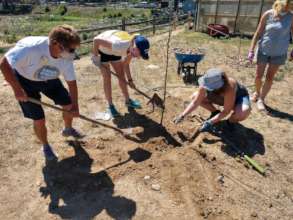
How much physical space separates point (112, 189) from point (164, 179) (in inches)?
24.8

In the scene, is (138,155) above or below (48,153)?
below

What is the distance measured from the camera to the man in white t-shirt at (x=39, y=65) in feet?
10.1

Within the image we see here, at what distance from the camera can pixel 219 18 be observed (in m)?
15.9

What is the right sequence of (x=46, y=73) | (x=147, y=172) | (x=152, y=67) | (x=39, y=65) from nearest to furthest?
(x=39, y=65) → (x=46, y=73) → (x=147, y=172) → (x=152, y=67)

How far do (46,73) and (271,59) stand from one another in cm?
367

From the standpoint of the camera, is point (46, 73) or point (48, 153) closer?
point (46, 73)

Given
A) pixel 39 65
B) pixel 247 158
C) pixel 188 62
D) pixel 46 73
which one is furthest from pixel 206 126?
pixel 188 62

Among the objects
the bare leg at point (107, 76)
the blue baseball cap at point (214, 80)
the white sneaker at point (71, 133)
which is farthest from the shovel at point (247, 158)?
the white sneaker at point (71, 133)

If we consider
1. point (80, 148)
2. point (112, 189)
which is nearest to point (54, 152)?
point (80, 148)

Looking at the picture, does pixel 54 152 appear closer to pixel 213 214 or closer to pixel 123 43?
pixel 123 43

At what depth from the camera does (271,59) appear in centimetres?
522

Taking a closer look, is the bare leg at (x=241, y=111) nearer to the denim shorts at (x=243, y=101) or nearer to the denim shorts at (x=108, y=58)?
the denim shorts at (x=243, y=101)

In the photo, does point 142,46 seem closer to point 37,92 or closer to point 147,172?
point 37,92

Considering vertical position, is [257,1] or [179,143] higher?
[257,1]
